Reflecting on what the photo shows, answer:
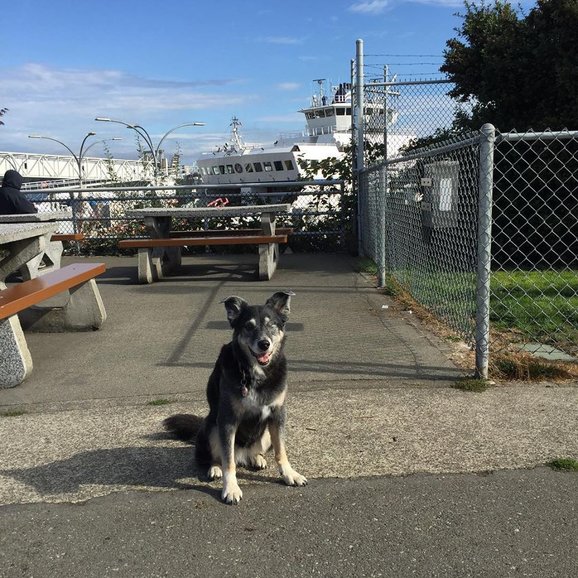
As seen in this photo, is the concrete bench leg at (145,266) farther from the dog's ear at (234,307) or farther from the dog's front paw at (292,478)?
the dog's front paw at (292,478)

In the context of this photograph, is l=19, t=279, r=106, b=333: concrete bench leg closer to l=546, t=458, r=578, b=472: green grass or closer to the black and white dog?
the black and white dog

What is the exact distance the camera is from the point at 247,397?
3131 mm

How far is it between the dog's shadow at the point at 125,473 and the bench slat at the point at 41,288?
1.51 m

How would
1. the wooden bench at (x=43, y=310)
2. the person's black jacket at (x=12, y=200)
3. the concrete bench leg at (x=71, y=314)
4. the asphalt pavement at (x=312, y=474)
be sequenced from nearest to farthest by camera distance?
the asphalt pavement at (x=312, y=474) < the wooden bench at (x=43, y=310) < the concrete bench leg at (x=71, y=314) < the person's black jacket at (x=12, y=200)

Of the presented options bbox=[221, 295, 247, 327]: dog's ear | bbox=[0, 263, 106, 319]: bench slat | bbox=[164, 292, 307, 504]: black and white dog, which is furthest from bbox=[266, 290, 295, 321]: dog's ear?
bbox=[0, 263, 106, 319]: bench slat

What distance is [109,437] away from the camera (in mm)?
3912

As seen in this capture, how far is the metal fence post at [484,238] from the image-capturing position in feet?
14.3

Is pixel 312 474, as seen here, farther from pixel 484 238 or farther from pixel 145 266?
pixel 145 266

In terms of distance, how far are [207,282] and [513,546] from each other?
6.99 meters

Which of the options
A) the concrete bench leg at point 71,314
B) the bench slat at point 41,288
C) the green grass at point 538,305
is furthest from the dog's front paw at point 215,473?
the concrete bench leg at point 71,314

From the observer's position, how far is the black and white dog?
3123 mm

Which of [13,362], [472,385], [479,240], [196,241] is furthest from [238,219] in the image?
[472,385]

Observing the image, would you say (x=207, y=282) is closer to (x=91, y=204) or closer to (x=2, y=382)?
(x=2, y=382)

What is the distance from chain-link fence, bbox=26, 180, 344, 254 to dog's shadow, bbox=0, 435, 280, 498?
8.52 meters
